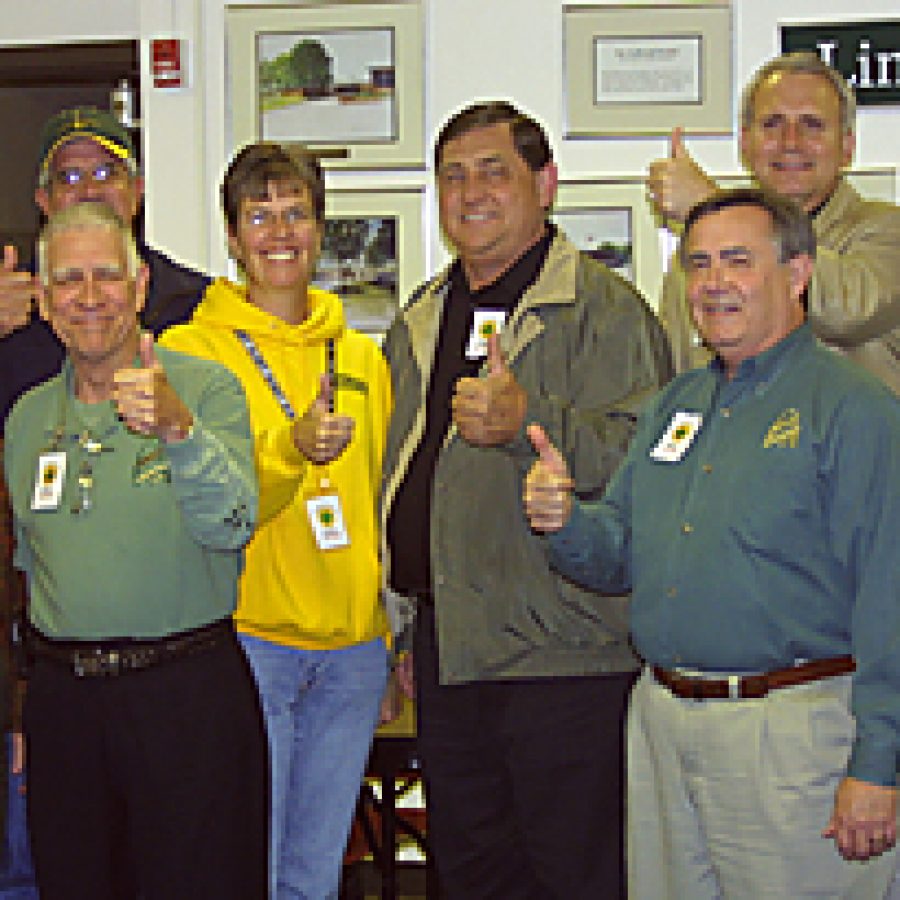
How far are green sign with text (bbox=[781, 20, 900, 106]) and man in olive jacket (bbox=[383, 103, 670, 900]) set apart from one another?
184cm

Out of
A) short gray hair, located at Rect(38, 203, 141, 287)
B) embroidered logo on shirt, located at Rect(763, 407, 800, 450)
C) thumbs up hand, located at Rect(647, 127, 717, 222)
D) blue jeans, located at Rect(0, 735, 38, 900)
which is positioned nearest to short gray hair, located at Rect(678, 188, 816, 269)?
embroidered logo on shirt, located at Rect(763, 407, 800, 450)

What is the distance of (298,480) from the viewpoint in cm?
265

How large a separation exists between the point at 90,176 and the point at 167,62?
163 centimetres

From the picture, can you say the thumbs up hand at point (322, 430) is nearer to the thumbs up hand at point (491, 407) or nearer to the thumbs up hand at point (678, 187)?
the thumbs up hand at point (491, 407)

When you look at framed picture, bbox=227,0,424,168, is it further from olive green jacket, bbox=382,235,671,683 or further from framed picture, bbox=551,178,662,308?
olive green jacket, bbox=382,235,671,683

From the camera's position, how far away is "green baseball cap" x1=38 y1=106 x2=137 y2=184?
3.01 m

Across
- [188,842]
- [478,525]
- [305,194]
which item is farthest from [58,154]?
[188,842]

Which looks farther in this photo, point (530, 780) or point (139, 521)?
point (530, 780)

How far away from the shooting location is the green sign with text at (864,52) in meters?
4.25

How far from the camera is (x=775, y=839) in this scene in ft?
6.82

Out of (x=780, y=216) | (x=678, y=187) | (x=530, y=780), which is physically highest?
(x=678, y=187)

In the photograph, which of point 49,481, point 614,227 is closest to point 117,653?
point 49,481

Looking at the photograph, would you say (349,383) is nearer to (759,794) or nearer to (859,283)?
(859,283)

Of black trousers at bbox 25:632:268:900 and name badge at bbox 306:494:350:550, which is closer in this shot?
black trousers at bbox 25:632:268:900
